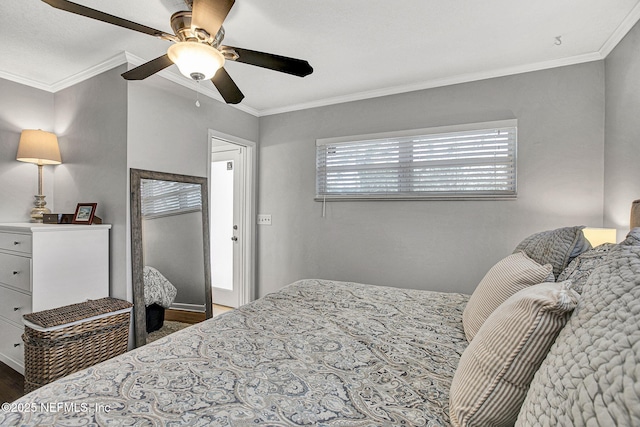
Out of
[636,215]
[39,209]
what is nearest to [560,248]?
[636,215]

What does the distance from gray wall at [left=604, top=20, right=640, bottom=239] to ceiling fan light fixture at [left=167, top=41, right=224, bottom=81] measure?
248 cm

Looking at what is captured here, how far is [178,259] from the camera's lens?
2938 millimetres

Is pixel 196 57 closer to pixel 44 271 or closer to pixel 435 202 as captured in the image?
pixel 44 271

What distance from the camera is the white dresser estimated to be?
2.23 metres

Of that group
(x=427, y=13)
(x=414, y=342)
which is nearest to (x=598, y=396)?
(x=414, y=342)

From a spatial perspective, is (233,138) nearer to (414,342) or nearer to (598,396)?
(414,342)

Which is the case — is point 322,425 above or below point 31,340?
above

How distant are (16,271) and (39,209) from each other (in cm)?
77

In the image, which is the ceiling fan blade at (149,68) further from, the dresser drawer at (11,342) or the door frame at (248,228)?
the dresser drawer at (11,342)

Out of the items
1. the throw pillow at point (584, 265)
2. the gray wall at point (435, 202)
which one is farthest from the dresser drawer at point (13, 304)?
the throw pillow at point (584, 265)

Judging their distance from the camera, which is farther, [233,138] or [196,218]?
[233,138]

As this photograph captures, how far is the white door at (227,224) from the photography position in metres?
3.85

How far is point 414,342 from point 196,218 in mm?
2485

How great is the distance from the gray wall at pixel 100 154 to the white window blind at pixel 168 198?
0.56 ft
